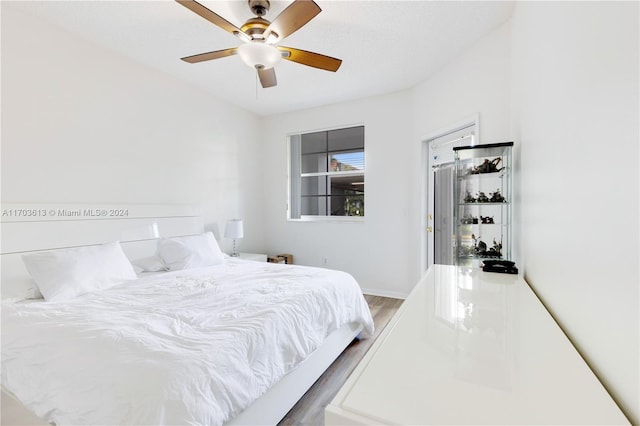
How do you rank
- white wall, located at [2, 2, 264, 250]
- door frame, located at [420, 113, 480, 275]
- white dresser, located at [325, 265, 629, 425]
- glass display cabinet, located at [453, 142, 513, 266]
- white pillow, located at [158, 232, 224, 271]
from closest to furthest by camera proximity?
1. white dresser, located at [325, 265, 629, 425]
2. glass display cabinet, located at [453, 142, 513, 266]
3. white wall, located at [2, 2, 264, 250]
4. white pillow, located at [158, 232, 224, 271]
5. door frame, located at [420, 113, 480, 275]

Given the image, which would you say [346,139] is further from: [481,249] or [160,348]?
[160,348]

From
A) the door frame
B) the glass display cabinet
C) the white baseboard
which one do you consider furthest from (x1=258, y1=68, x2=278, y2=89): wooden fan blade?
the white baseboard

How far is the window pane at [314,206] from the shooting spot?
16.1 feet

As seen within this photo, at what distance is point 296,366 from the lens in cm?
183

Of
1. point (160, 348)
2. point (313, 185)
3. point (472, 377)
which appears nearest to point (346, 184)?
point (313, 185)

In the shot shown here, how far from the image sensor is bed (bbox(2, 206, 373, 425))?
1.19 meters

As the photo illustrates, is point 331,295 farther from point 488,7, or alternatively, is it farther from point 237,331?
point 488,7

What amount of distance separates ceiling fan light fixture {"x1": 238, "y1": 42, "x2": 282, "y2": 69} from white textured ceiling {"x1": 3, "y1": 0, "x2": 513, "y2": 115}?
45cm

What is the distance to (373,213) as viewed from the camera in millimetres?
4320

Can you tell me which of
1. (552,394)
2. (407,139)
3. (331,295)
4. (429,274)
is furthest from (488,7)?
(552,394)

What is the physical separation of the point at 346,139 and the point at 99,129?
314cm

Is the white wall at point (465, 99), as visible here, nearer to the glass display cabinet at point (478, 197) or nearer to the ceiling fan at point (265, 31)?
the glass display cabinet at point (478, 197)

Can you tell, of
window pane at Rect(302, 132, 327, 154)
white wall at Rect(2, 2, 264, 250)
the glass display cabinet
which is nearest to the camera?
the glass display cabinet

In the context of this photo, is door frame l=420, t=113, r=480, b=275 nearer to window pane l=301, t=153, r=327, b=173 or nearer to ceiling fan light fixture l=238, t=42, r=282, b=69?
window pane l=301, t=153, r=327, b=173
